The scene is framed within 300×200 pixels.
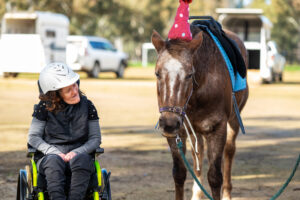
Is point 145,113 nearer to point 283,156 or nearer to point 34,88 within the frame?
point 283,156

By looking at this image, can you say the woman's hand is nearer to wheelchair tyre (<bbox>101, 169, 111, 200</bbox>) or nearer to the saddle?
wheelchair tyre (<bbox>101, 169, 111, 200</bbox>)

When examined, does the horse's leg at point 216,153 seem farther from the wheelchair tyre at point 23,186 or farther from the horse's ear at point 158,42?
the wheelchair tyre at point 23,186

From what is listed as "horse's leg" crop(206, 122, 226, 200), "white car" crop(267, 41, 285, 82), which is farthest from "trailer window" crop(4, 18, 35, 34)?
"horse's leg" crop(206, 122, 226, 200)

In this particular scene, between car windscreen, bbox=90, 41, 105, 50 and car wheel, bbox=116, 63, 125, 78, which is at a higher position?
car windscreen, bbox=90, 41, 105, 50

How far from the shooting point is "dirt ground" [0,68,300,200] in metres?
7.27

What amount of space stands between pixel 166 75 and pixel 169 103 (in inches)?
9.5

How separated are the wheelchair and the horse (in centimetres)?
64

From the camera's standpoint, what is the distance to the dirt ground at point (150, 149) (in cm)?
727

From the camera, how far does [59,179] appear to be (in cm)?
476

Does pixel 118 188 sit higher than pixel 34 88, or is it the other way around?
pixel 118 188

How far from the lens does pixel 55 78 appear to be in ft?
16.4

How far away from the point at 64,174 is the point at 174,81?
1.17m

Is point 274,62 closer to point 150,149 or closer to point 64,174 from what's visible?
point 150,149

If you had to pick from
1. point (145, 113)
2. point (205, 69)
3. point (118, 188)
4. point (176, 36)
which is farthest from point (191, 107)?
point (145, 113)
